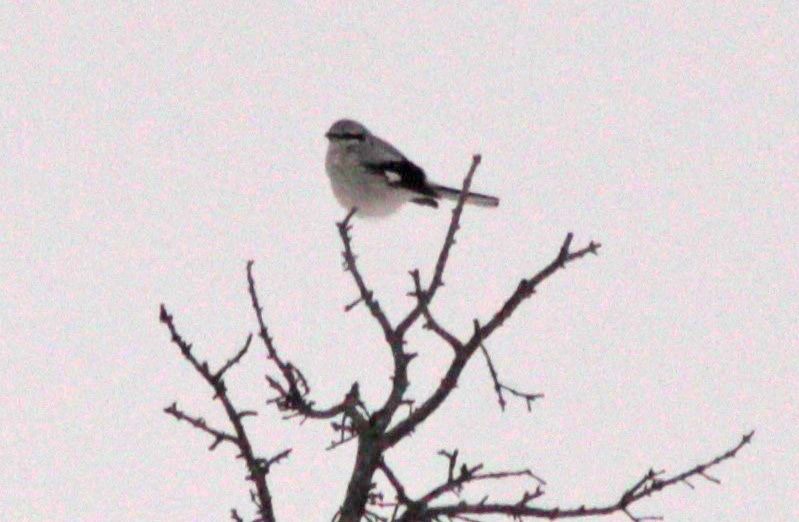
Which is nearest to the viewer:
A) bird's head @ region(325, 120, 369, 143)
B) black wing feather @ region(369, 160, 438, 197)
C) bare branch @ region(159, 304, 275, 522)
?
bare branch @ region(159, 304, 275, 522)

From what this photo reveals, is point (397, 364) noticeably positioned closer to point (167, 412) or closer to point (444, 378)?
point (444, 378)

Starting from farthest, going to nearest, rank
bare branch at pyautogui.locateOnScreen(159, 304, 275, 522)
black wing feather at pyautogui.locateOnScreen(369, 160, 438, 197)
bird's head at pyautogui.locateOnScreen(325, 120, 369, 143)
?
bird's head at pyautogui.locateOnScreen(325, 120, 369, 143) < black wing feather at pyautogui.locateOnScreen(369, 160, 438, 197) < bare branch at pyautogui.locateOnScreen(159, 304, 275, 522)

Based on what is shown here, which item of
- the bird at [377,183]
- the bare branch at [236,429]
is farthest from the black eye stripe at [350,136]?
the bare branch at [236,429]

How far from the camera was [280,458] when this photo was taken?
13.7ft

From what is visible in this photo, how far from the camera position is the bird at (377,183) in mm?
11297

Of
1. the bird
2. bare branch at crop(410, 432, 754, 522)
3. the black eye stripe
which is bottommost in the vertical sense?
bare branch at crop(410, 432, 754, 522)

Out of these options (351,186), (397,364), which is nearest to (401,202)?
(351,186)

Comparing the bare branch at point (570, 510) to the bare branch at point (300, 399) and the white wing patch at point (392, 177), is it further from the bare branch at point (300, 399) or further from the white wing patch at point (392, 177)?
the white wing patch at point (392, 177)

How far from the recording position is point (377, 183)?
1130cm

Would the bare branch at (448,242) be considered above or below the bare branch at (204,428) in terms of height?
above

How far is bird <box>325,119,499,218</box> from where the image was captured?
445 inches

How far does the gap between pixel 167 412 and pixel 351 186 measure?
7.40 meters

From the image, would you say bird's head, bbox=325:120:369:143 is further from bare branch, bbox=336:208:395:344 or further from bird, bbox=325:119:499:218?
bare branch, bbox=336:208:395:344

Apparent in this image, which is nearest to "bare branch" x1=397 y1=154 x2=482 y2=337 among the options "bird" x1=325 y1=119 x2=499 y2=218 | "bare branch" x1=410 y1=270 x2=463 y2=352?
"bare branch" x1=410 y1=270 x2=463 y2=352
